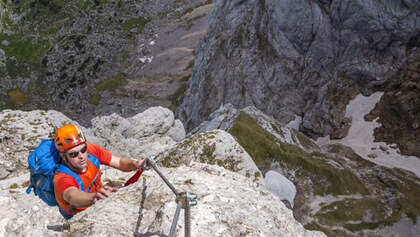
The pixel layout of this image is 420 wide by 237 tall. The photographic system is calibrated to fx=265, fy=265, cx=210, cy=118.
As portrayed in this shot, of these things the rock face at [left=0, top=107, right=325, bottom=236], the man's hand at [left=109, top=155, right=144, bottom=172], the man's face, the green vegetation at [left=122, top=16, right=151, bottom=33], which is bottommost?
the rock face at [left=0, top=107, right=325, bottom=236]

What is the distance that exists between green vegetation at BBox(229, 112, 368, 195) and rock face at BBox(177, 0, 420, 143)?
34987 mm

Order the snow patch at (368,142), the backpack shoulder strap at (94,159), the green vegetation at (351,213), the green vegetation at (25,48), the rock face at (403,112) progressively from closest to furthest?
the backpack shoulder strap at (94,159) < the green vegetation at (351,213) < the snow patch at (368,142) < the rock face at (403,112) < the green vegetation at (25,48)

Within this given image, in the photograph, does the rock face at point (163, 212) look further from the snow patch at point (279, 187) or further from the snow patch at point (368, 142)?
the snow patch at point (368, 142)

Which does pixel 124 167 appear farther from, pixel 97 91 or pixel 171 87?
pixel 97 91

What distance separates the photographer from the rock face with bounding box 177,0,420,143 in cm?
7625

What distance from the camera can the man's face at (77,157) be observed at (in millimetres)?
7732

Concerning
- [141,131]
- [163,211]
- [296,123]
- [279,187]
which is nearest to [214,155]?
[163,211]

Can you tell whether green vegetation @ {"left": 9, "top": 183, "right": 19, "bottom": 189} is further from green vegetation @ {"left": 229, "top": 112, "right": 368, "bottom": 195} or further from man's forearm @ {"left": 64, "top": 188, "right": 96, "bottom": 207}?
green vegetation @ {"left": 229, "top": 112, "right": 368, "bottom": 195}

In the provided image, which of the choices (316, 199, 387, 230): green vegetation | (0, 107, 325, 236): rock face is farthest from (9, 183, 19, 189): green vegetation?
(316, 199, 387, 230): green vegetation

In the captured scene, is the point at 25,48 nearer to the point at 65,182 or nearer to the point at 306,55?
the point at 306,55

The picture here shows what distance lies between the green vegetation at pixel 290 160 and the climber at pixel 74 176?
1291 inches

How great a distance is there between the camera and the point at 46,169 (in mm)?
7496

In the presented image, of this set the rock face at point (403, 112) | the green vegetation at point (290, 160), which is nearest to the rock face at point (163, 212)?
the green vegetation at point (290, 160)

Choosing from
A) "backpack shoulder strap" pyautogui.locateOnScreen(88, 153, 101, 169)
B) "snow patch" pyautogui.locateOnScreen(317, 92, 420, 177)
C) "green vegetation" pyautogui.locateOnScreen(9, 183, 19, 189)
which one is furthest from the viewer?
"snow patch" pyautogui.locateOnScreen(317, 92, 420, 177)
